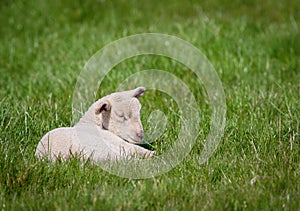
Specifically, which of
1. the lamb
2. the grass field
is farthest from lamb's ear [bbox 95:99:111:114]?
the grass field

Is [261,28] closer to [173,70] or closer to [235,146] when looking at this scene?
[173,70]

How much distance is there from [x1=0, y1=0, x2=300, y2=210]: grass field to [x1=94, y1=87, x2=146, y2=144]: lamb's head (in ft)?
0.81

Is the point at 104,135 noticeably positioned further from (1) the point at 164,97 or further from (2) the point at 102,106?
(1) the point at 164,97

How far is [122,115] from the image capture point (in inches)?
137

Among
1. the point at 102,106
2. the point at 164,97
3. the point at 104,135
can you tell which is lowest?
the point at 164,97

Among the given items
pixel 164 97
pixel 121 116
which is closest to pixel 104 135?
pixel 121 116

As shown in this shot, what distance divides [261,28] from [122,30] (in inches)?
69.7

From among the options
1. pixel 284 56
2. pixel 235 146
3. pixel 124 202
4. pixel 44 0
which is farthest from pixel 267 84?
pixel 44 0

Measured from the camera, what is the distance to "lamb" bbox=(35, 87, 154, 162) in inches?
132

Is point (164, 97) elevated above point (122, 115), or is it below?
below

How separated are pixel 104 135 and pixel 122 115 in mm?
170

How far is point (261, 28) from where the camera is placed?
7.16 metres

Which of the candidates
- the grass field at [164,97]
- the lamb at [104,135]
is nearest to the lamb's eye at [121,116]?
the lamb at [104,135]

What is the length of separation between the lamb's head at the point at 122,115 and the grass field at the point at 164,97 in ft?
0.81
